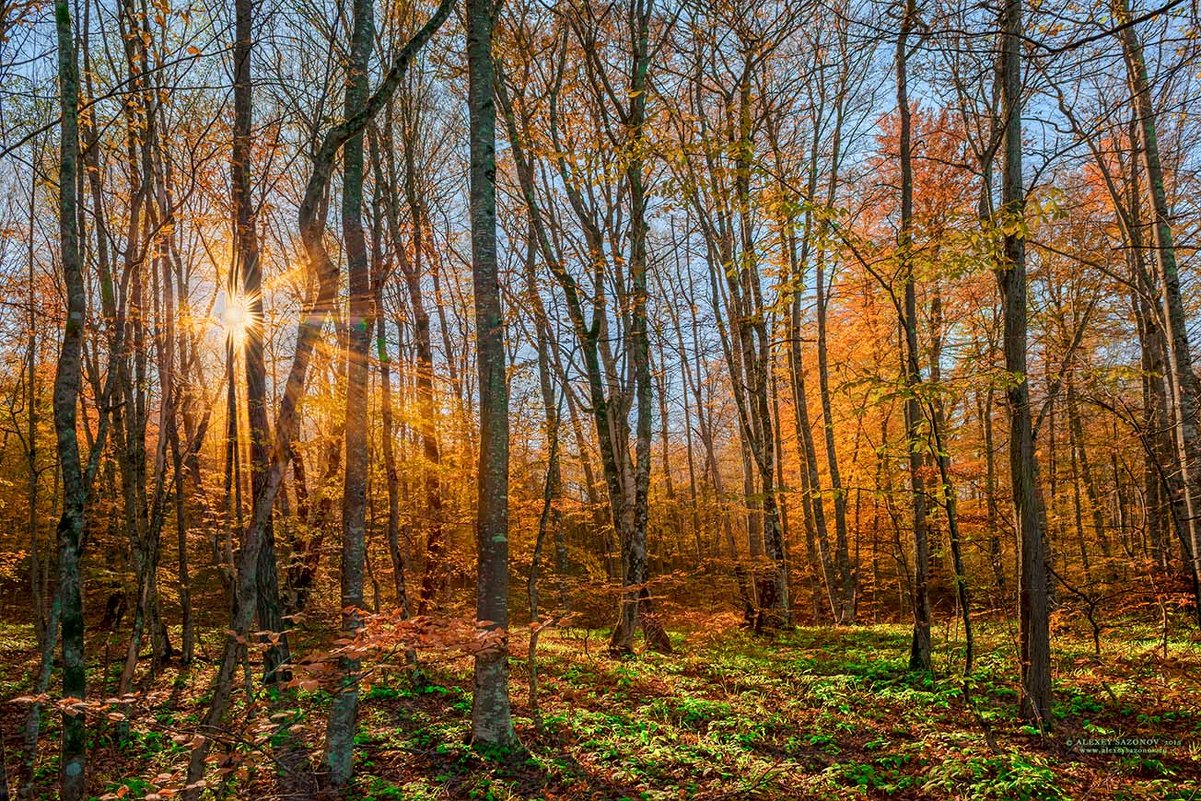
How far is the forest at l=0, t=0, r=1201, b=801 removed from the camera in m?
4.34

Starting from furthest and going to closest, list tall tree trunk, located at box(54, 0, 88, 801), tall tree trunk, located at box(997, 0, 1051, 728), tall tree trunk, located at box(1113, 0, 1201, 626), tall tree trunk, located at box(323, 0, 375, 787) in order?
tall tree trunk, located at box(1113, 0, 1201, 626)
tall tree trunk, located at box(997, 0, 1051, 728)
tall tree trunk, located at box(323, 0, 375, 787)
tall tree trunk, located at box(54, 0, 88, 801)

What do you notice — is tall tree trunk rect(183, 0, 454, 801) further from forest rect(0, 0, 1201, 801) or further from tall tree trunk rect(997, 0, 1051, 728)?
tall tree trunk rect(997, 0, 1051, 728)

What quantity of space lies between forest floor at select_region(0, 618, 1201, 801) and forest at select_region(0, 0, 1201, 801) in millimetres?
51

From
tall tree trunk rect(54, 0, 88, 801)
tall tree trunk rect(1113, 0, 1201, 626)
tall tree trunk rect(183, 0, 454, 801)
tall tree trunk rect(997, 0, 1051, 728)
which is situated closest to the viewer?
tall tree trunk rect(183, 0, 454, 801)

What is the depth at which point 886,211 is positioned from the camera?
42.2 feet

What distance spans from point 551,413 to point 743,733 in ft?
24.0

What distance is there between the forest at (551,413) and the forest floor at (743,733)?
0.17ft

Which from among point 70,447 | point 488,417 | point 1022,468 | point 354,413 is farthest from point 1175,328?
point 70,447

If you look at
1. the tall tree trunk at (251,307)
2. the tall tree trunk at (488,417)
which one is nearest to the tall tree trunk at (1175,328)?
the tall tree trunk at (488,417)

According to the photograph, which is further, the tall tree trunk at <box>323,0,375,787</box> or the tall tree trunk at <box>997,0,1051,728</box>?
the tall tree trunk at <box>997,0,1051,728</box>

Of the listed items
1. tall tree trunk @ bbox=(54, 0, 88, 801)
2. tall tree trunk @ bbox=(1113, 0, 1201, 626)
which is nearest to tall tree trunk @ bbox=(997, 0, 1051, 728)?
tall tree trunk @ bbox=(1113, 0, 1201, 626)

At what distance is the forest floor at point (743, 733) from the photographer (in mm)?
4371

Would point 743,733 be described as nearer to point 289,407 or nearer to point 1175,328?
point 289,407

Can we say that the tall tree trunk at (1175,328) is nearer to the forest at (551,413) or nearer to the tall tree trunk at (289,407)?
the forest at (551,413)
